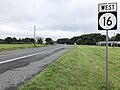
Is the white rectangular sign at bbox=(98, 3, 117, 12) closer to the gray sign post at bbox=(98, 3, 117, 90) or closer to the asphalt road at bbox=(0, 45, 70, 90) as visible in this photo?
the gray sign post at bbox=(98, 3, 117, 90)

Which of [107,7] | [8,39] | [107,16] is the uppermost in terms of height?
[8,39]

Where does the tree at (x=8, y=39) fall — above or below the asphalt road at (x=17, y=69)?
above

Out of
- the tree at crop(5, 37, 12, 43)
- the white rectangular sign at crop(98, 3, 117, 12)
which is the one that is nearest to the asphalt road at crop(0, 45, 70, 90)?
the white rectangular sign at crop(98, 3, 117, 12)

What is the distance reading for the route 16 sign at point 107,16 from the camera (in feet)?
20.4

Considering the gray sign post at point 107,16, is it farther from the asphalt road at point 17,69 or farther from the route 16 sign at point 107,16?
the asphalt road at point 17,69

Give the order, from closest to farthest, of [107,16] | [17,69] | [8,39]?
[107,16] < [17,69] < [8,39]

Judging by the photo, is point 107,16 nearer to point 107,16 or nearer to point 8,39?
point 107,16

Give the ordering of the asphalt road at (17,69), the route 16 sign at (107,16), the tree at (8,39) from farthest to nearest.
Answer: the tree at (8,39) < the asphalt road at (17,69) < the route 16 sign at (107,16)

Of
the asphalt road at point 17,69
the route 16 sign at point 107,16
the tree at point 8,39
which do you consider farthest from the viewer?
the tree at point 8,39

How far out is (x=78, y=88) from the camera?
7.10 m

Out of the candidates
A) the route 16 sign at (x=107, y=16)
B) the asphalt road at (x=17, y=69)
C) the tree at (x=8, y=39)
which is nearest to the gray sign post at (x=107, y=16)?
the route 16 sign at (x=107, y=16)

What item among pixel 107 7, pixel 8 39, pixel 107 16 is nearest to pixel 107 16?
pixel 107 16

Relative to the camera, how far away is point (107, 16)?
6258 millimetres

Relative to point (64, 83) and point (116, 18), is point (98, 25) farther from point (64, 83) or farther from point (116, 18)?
point (64, 83)
